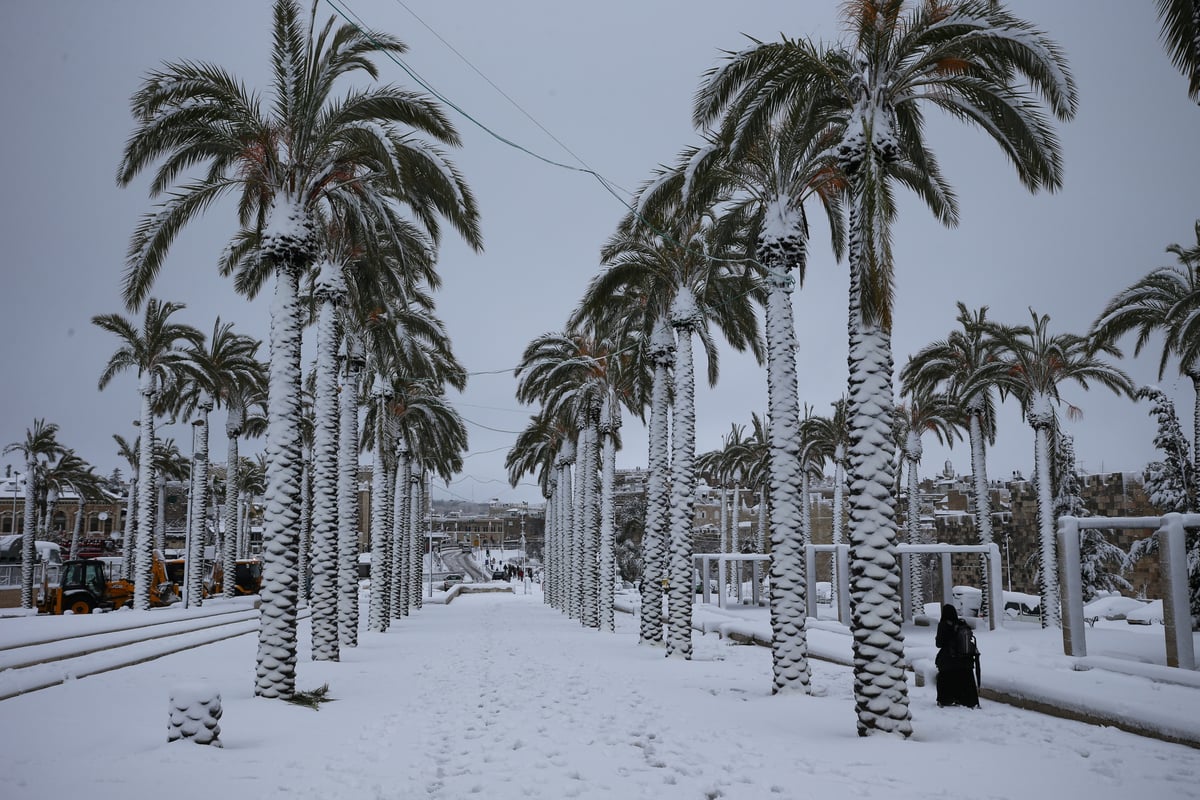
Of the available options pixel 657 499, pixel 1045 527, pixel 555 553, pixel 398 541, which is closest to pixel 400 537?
pixel 398 541

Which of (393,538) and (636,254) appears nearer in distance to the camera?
(636,254)

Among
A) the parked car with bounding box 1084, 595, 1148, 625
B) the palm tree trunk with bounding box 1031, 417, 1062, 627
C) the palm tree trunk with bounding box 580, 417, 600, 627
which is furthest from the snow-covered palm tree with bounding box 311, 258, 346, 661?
the parked car with bounding box 1084, 595, 1148, 625

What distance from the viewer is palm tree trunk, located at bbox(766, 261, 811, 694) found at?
44.4 ft

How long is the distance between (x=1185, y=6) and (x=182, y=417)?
47.3 metres

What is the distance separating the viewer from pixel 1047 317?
28.8 m

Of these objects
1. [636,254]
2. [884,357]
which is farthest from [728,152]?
[636,254]

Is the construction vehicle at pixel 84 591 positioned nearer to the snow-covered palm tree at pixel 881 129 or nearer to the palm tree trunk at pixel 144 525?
the palm tree trunk at pixel 144 525

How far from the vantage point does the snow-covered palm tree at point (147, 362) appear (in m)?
33.4

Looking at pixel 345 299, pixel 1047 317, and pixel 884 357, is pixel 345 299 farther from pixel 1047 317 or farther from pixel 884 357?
pixel 1047 317

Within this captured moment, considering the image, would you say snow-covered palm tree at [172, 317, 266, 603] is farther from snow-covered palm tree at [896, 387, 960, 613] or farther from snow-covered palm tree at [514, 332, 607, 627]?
snow-covered palm tree at [896, 387, 960, 613]

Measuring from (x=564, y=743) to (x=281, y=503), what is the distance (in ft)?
19.8

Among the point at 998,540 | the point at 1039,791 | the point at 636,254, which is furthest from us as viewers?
the point at 998,540

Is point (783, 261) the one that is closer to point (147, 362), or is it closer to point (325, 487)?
point (325, 487)

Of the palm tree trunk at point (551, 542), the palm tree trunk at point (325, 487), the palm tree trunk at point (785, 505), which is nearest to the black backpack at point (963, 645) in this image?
the palm tree trunk at point (785, 505)
